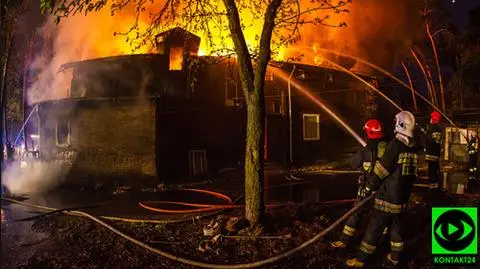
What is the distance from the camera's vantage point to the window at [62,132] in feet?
52.5

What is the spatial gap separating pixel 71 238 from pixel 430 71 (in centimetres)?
3381

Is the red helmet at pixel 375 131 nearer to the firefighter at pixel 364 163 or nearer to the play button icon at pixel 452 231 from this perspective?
the firefighter at pixel 364 163

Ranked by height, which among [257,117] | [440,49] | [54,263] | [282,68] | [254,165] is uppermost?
[440,49]

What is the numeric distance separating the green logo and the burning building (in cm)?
834

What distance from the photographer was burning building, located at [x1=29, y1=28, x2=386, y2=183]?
48.7ft

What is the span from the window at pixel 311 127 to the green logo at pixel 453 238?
14909 mm

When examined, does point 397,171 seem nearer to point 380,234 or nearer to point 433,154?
point 380,234

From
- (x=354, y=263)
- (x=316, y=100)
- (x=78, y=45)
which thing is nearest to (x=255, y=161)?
(x=354, y=263)

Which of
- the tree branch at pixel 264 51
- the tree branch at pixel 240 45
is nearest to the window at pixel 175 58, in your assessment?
the tree branch at pixel 240 45

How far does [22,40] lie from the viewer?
3359 centimetres

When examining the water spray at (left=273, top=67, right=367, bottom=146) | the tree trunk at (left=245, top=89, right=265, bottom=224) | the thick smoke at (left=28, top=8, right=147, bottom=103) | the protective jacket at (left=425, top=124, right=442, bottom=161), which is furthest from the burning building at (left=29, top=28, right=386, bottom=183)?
the protective jacket at (left=425, top=124, right=442, bottom=161)

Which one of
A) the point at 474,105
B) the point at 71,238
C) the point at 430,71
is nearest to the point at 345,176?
the point at 71,238

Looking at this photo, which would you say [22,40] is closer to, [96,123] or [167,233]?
[96,123]

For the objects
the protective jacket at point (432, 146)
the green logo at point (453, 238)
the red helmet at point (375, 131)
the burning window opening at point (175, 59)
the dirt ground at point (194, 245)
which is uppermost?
the burning window opening at point (175, 59)
